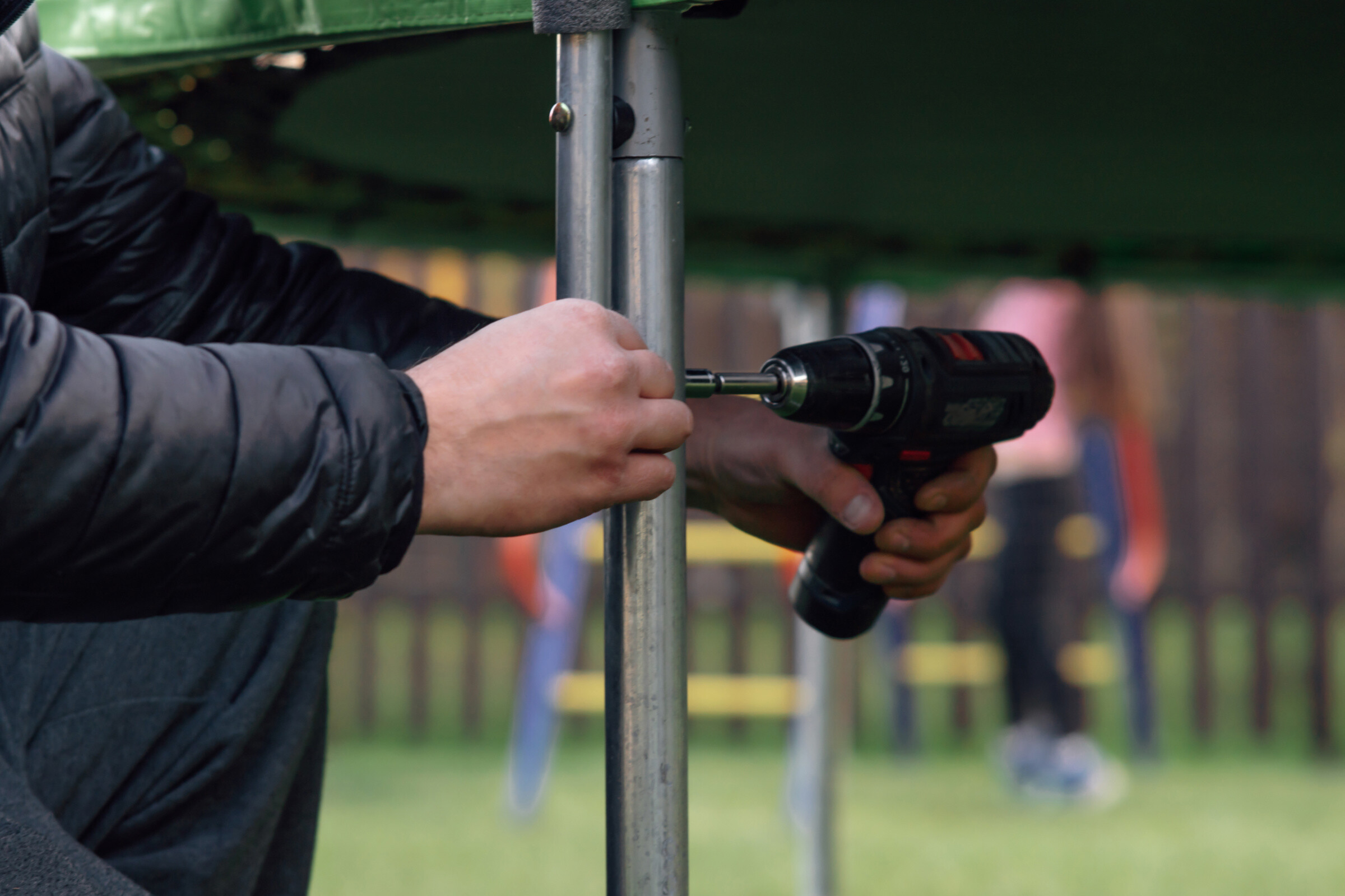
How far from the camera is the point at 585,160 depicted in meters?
0.82

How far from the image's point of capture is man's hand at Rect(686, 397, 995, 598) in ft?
3.77

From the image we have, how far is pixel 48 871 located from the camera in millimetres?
820

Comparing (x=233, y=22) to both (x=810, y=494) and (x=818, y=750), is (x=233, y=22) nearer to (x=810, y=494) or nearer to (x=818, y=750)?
(x=810, y=494)

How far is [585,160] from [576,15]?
0.27ft

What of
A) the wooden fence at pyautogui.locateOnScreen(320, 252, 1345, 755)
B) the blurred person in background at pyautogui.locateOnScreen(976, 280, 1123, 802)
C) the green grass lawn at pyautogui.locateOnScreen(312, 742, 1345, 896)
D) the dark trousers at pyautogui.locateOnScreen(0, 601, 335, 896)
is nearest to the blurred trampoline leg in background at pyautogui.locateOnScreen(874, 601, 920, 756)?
the green grass lawn at pyautogui.locateOnScreen(312, 742, 1345, 896)

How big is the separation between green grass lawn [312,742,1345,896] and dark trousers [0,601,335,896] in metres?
1.73

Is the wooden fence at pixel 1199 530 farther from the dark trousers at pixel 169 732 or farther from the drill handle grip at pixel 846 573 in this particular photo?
the dark trousers at pixel 169 732

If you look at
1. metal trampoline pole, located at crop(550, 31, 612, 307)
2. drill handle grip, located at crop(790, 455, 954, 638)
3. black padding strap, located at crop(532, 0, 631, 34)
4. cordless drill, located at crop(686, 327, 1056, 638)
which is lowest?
Result: drill handle grip, located at crop(790, 455, 954, 638)

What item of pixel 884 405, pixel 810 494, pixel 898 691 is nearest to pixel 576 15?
pixel 884 405

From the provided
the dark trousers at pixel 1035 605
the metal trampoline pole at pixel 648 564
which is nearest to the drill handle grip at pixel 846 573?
the metal trampoline pole at pixel 648 564

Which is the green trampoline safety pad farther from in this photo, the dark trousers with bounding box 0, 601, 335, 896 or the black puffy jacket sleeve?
the dark trousers with bounding box 0, 601, 335, 896

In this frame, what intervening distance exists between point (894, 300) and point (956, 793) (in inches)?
57.1

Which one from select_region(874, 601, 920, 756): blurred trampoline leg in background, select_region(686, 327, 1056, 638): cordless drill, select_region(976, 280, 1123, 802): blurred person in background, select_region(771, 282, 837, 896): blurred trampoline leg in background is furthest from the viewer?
select_region(874, 601, 920, 756): blurred trampoline leg in background

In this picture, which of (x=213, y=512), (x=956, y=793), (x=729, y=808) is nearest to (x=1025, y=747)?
(x=956, y=793)
